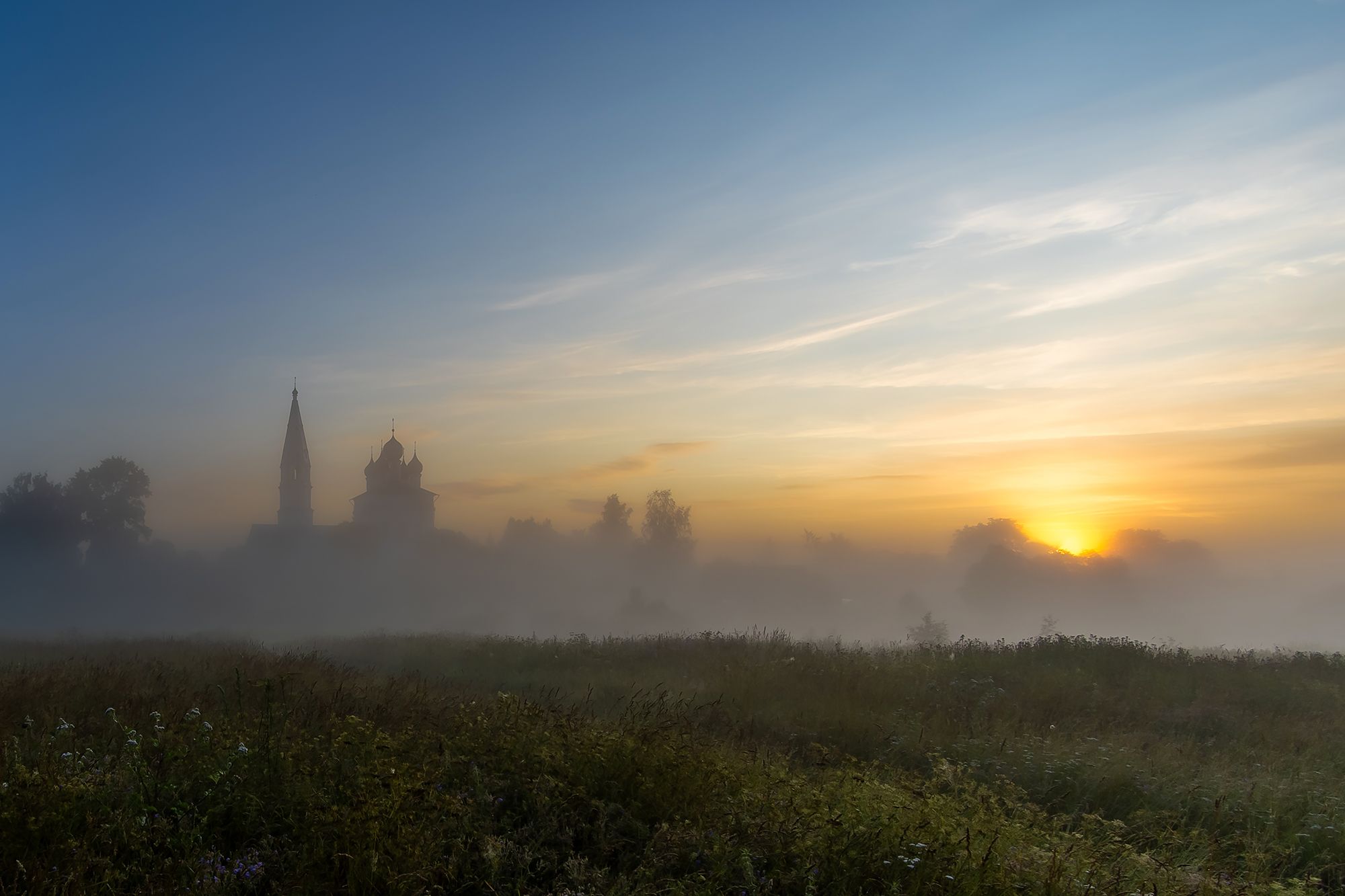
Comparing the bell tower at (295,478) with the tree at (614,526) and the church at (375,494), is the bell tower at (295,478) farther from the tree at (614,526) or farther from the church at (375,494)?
the tree at (614,526)

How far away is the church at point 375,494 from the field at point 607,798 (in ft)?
309

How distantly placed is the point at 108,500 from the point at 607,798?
78.0 metres

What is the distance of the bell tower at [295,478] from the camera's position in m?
105

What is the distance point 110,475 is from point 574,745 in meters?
77.2

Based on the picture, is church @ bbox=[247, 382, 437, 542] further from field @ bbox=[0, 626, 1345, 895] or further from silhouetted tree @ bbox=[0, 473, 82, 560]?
field @ bbox=[0, 626, 1345, 895]

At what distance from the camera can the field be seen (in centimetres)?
445

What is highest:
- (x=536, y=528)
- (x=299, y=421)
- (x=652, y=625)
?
(x=299, y=421)

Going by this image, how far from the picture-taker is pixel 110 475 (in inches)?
2670

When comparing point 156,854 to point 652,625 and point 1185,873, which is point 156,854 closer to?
point 1185,873

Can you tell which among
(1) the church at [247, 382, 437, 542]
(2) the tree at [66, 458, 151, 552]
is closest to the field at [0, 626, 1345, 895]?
(2) the tree at [66, 458, 151, 552]

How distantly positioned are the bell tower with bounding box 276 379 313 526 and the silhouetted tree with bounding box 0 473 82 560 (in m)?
37.5

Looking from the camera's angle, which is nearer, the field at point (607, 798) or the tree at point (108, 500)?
the field at point (607, 798)

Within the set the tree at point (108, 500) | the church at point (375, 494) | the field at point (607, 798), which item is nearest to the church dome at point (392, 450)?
the church at point (375, 494)

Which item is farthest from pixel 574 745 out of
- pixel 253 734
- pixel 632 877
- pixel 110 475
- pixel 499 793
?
pixel 110 475
